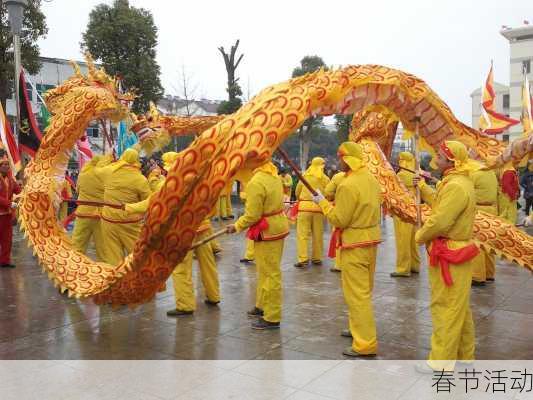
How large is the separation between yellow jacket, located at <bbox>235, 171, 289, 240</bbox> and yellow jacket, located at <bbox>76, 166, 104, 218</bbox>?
2.57 metres

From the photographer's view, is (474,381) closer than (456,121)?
Yes

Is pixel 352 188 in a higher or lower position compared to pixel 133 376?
higher

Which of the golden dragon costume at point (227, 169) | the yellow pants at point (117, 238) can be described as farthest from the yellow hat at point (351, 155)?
the yellow pants at point (117, 238)

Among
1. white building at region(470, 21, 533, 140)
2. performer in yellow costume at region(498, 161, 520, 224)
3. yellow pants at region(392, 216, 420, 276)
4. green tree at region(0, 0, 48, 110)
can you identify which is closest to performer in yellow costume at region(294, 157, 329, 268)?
yellow pants at region(392, 216, 420, 276)

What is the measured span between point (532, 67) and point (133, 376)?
136ft

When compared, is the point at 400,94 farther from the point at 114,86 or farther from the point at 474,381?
the point at 114,86

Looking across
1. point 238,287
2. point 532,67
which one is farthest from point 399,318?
point 532,67

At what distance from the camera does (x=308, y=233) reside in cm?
798

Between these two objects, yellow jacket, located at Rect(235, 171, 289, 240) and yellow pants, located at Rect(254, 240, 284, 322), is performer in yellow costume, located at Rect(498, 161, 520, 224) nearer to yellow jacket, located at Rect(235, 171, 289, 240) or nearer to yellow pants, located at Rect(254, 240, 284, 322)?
yellow jacket, located at Rect(235, 171, 289, 240)

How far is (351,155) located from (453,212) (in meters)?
0.99

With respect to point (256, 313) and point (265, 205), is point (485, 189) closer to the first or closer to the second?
point (265, 205)

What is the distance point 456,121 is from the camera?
4.50 m

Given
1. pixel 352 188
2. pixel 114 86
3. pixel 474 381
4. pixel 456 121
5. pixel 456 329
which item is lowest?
pixel 474 381

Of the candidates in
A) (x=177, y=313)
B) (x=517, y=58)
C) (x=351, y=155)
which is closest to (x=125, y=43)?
(x=177, y=313)
